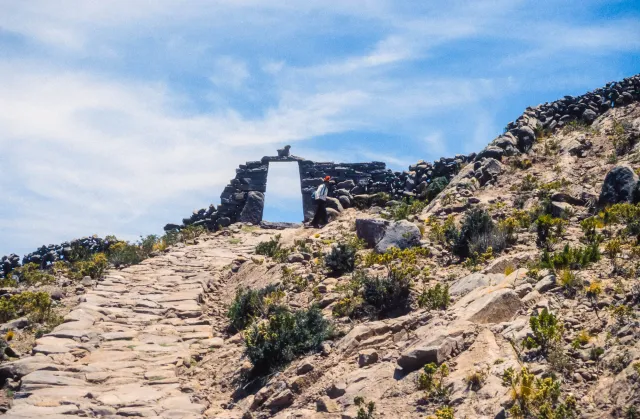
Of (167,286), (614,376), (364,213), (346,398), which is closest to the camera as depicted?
(614,376)

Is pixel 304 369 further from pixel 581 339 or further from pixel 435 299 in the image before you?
pixel 581 339

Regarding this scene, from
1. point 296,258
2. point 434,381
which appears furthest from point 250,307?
point 434,381

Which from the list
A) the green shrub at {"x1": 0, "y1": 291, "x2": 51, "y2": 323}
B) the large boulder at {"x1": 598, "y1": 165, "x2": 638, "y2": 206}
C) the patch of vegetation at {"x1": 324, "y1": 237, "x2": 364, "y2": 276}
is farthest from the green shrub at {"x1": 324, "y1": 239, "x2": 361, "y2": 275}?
the green shrub at {"x1": 0, "y1": 291, "x2": 51, "y2": 323}

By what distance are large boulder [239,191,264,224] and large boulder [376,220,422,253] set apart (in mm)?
11595

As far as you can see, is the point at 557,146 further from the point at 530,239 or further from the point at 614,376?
the point at 614,376

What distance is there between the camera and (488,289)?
6930 millimetres

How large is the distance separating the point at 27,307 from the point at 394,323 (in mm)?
6672

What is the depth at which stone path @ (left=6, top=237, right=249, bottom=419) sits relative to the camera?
21.6 ft

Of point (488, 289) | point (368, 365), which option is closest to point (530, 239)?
point (488, 289)

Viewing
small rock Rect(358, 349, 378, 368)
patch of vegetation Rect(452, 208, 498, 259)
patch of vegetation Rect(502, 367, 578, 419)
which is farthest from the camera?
patch of vegetation Rect(452, 208, 498, 259)

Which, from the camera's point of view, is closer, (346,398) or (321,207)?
(346,398)

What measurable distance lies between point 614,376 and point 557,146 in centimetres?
1163

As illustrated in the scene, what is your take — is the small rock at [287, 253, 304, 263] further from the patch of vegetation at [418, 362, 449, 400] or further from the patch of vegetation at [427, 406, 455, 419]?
the patch of vegetation at [427, 406, 455, 419]

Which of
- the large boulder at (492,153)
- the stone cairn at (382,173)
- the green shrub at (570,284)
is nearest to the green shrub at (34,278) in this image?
the stone cairn at (382,173)
